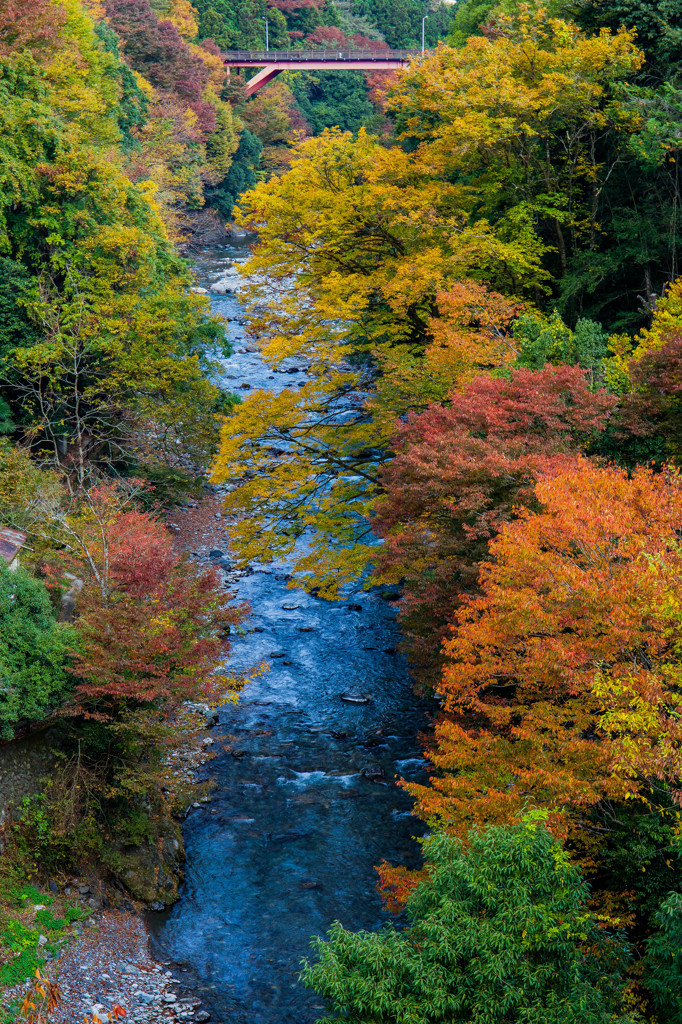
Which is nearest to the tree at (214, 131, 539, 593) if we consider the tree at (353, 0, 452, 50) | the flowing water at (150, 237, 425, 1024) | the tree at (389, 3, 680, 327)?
the tree at (389, 3, 680, 327)

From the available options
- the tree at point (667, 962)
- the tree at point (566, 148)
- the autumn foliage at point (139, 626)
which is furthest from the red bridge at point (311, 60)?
the tree at point (667, 962)

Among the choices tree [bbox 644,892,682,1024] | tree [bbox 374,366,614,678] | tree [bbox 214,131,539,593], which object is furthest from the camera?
tree [bbox 214,131,539,593]

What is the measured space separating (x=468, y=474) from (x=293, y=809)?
25.3ft

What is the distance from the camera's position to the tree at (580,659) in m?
8.82

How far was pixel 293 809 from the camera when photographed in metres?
16.0

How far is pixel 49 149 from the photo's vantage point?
72.7 feet

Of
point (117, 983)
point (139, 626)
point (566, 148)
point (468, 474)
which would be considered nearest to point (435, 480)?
point (468, 474)

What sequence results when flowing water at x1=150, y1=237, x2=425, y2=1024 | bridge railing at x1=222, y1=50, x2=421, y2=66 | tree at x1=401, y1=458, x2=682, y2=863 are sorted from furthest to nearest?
bridge railing at x1=222, y1=50, x2=421, y2=66 < flowing water at x1=150, y1=237, x2=425, y2=1024 < tree at x1=401, y1=458, x2=682, y2=863

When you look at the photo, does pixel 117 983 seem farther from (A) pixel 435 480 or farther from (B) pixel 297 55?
(B) pixel 297 55

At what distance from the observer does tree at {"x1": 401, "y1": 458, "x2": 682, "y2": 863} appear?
28.9ft

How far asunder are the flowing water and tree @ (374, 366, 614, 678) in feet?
11.4

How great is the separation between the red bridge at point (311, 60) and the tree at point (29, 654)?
58168mm

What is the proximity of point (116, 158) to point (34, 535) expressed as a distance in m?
19.1

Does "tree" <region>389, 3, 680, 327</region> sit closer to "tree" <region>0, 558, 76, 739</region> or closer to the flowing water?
the flowing water
